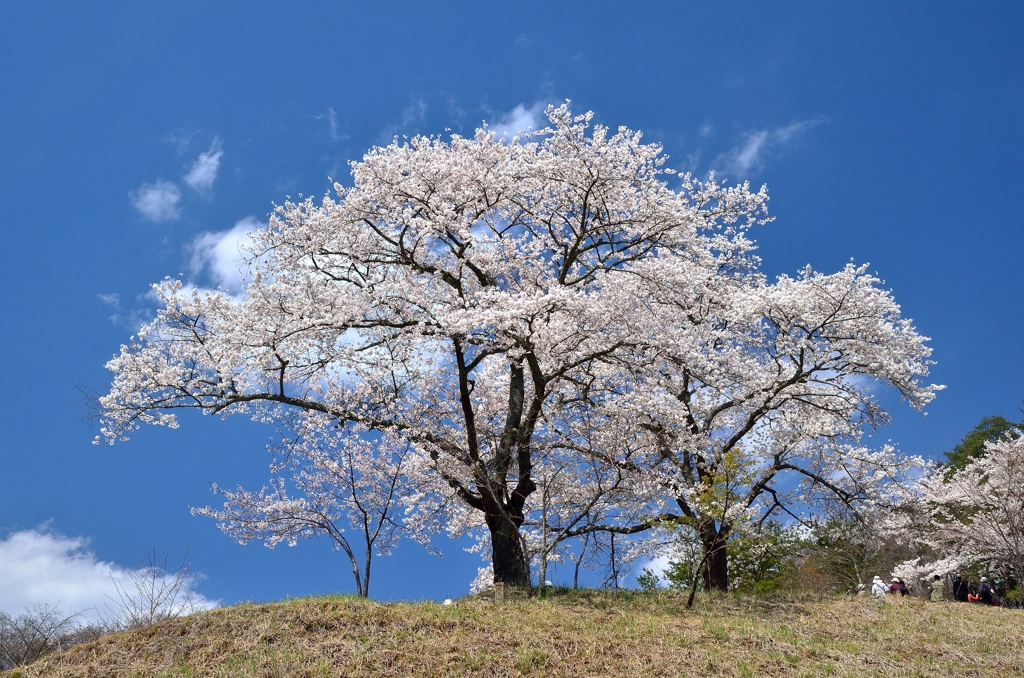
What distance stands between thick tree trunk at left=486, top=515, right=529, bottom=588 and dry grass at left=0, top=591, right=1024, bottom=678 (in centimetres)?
224

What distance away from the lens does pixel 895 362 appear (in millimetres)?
16172

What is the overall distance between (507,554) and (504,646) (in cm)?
493

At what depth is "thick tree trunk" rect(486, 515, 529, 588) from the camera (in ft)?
45.4

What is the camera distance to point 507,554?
1402 centimetres

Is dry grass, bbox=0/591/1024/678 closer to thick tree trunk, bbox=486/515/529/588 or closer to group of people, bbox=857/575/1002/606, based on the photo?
thick tree trunk, bbox=486/515/529/588

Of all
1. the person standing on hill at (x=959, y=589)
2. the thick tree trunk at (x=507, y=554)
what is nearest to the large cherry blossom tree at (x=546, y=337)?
the thick tree trunk at (x=507, y=554)

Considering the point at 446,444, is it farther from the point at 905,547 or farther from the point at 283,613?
the point at 905,547

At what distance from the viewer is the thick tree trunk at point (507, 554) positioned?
13852 millimetres

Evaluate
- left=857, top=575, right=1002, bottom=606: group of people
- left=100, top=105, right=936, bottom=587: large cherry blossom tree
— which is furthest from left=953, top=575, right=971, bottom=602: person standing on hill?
left=100, top=105, right=936, bottom=587: large cherry blossom tree

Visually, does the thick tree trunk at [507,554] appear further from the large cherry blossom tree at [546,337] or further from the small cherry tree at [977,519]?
the small cherry tree at [977,519]

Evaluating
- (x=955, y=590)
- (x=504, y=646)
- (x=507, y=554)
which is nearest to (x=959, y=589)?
(x=955, y=590)

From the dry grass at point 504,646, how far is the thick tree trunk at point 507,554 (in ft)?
7.36

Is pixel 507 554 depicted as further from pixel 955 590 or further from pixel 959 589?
pixel 955 590

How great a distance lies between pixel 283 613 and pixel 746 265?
13.4 m
